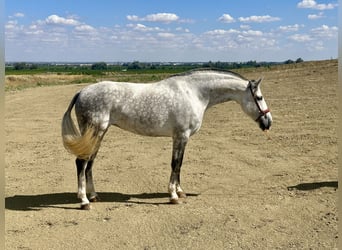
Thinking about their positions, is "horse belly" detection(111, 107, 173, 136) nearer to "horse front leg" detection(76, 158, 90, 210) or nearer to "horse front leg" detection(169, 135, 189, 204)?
"horse front leg" detection(169, 135, 189, 204)

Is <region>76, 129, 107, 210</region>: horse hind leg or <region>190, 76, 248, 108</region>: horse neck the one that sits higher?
<region>190, 76, 248, 108</region>: horse neck

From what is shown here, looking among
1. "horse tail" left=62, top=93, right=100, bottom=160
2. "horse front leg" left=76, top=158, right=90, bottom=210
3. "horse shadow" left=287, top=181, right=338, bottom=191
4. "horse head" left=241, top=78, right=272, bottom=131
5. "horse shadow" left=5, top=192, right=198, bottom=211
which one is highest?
"horse head" left=241, top=78, right=272, bottom=131

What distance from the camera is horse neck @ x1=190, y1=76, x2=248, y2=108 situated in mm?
6090

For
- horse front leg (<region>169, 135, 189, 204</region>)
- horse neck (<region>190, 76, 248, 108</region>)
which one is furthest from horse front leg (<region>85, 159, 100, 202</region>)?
horse neck (<region>190, 76, 248, 108</region>)

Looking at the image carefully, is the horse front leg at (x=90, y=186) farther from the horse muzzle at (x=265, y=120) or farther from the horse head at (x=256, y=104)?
the horse muzzle at (x=265, y=120)

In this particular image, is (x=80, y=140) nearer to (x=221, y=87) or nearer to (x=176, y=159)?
(x=176, y=159)

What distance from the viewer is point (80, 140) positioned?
5648mm

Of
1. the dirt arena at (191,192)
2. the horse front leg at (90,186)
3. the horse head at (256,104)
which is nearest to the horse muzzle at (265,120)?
the horse head at (256,104)

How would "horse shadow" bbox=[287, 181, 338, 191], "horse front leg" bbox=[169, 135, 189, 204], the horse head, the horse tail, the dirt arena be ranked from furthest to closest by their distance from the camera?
"horse shadow" bbox=[287, 181, 338, 191]
the horse head
"horse front leg" bbox=[169, 135, 189, 204]
the horse tail
the dirt arena

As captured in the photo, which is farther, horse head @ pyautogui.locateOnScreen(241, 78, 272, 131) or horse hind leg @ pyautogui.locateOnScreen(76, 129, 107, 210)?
horse head @ pyautogui.locateOnScreen(241, 78, 272, 131)

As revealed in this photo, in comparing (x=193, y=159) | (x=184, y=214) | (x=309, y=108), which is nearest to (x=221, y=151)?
(x=193, y=159)

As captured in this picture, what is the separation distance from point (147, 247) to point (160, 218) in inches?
33.6

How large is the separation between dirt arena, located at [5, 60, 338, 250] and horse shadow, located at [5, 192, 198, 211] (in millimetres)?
16

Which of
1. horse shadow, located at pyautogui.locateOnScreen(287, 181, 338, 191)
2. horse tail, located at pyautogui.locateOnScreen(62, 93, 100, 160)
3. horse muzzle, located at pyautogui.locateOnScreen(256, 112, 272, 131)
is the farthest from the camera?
horse shadow, located at pyautogui.locateOnScreen(287, 181, 338, 191)
